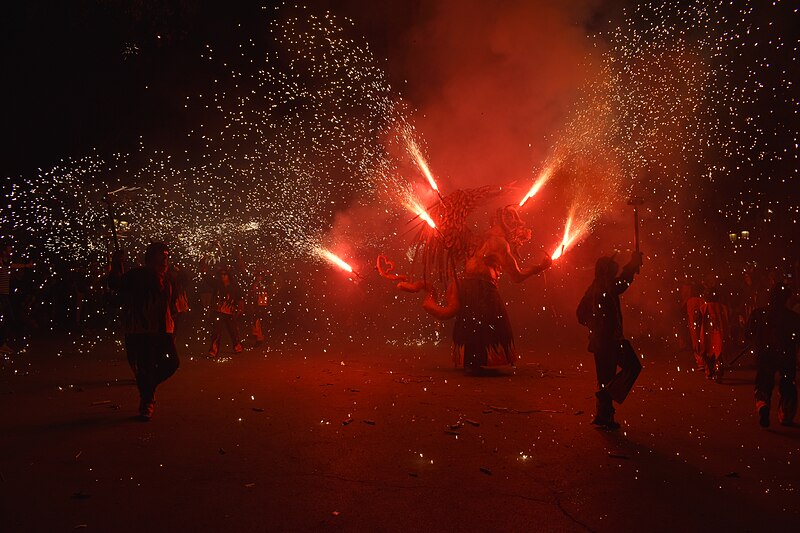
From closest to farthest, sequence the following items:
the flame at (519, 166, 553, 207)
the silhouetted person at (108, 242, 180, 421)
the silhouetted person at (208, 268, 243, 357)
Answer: the silhouetted person at (108, 242, 180, 421) → the flame at (519, 166, 553, 207) → the silhouetted person at (208, 268, 243, 357)

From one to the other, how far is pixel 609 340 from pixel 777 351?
169 centimetres

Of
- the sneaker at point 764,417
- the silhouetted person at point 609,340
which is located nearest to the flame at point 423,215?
the silhouetted person at point 609,340

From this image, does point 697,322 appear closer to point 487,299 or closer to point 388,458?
point 487,299

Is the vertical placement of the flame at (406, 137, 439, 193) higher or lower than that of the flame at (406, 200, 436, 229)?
higher

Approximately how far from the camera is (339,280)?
18.7m

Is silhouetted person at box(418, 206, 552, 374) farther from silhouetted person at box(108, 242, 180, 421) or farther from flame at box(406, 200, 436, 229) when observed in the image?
silhouetted person at box(108, 242, 180, 421)

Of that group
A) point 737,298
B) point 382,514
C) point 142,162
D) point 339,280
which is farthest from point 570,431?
point 142,162

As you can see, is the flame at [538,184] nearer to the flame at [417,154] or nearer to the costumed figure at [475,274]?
the costumed figure at [475,274]

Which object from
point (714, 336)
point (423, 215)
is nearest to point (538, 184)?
point (423, 215)

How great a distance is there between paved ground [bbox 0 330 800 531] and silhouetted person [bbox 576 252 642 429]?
31cm

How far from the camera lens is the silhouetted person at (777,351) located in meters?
6.20

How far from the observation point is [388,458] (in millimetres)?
5051

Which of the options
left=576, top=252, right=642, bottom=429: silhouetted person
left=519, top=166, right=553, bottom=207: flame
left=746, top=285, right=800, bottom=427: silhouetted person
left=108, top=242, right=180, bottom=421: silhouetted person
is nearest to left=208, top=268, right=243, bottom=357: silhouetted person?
left=108, top=242, right=180, bottom=421: silhouetted person

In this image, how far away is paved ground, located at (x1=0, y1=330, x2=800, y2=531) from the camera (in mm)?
3830
